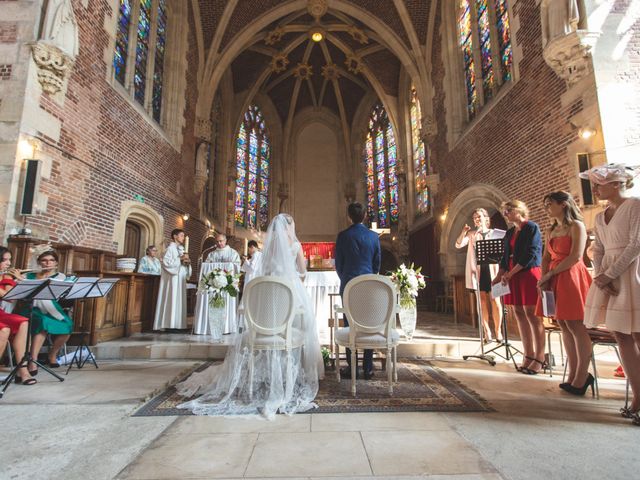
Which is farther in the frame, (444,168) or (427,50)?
(427,50)

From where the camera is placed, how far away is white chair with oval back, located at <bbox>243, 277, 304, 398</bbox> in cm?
301

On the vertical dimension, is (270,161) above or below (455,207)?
above

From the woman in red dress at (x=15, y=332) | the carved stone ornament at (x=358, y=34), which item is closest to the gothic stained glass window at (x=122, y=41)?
the woman in red dress at (x=15, y=332)

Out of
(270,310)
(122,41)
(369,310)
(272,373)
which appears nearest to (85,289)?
(270,310)

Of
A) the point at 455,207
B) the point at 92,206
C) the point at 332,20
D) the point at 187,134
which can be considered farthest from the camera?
the point at 332,20

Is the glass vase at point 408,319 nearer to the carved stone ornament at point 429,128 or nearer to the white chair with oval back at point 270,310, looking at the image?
the white chair with oval back at point 270,310

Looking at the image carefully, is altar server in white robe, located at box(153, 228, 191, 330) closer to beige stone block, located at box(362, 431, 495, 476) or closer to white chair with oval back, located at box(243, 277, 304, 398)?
white chair with oval back, located at box(243, 277, 304, 398)

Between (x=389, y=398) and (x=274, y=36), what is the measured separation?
1491 centimetres

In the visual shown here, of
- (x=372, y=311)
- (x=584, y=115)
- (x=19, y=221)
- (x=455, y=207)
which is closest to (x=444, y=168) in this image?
(x=455, y=207)

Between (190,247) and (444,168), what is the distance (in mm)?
7907

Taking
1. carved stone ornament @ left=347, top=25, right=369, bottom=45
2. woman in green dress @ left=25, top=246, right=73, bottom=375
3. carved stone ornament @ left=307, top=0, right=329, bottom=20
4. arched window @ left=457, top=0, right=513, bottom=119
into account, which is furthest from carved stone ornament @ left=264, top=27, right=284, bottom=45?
woman in green dress @ left=25, top=246, right=73, bottom=375

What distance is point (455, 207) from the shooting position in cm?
944

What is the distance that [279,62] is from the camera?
15727mm

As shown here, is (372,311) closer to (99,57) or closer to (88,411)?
(88,411)
